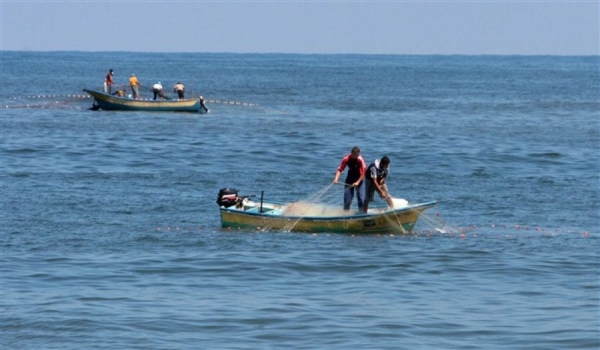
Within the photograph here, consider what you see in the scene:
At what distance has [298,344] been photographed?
13.9m

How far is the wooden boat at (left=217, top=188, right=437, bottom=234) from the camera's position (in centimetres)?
2109

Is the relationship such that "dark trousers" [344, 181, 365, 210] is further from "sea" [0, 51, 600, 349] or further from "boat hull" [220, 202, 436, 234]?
"sea" [0, 51, 600, 349]

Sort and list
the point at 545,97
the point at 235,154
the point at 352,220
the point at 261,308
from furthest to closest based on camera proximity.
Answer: the point at 545,97
the point at 235,154
the point at 352,220
the point at 261,308

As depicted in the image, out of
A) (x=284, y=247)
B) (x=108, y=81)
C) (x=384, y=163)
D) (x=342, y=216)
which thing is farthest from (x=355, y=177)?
(x=108, y=81)

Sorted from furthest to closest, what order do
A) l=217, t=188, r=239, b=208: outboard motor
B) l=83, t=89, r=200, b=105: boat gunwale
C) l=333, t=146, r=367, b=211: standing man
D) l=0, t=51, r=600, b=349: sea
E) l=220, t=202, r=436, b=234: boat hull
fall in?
l=83, t=89, r=200, b=105: boat gunwale → l=217, t=188, r=239, b=208: outboard motor → l=333, t=146, r=367, b=211: standing man → l=220, t=202, r=436, b=234: boat hull → l=0, t=51, r=600, b=349: sea

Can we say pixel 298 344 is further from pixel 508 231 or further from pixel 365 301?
pixel 508 231

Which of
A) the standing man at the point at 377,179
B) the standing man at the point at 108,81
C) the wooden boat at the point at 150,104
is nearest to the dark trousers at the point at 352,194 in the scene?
the standing man at the point at 377,179

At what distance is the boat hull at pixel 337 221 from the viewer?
2108 centimetres

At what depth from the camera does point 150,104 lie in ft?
160

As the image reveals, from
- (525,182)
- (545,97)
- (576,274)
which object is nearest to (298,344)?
(576,274)

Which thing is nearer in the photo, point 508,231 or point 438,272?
point 438,272

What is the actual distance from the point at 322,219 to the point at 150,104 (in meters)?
28.5

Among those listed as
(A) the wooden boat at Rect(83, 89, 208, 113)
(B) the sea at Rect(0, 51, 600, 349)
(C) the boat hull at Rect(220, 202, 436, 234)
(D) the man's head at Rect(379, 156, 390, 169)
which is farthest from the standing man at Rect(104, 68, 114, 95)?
(D) the man's head at Rect(379, 156, 390, 169)

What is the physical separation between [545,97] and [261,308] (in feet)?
190
